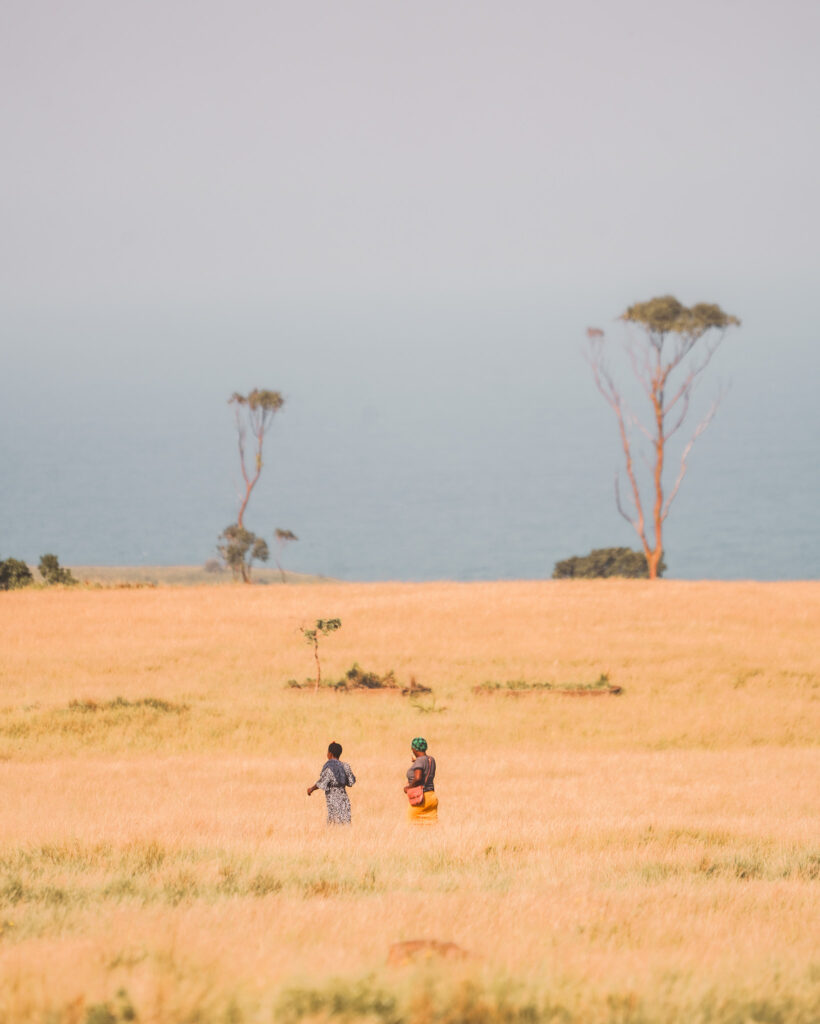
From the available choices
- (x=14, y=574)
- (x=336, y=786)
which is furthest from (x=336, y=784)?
(x=14, y=574)

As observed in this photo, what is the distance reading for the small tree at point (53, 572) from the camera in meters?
64.6

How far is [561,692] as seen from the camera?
112 ft

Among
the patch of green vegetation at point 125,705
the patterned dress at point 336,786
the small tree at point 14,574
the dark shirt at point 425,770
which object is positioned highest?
the small tree at point 14,574

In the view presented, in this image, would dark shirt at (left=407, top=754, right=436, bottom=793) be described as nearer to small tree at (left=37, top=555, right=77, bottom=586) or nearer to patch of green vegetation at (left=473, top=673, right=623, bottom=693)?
patch of green vegetation at (left=473, top=673, right=623, bottom=693)

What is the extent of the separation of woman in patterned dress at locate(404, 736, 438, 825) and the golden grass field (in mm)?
352

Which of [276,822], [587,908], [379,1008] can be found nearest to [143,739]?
[276,822]

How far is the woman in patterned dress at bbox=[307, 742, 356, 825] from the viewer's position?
14953 mm

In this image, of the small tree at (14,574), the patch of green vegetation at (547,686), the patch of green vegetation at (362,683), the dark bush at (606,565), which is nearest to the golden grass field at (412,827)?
the patch of green vegetation at (547,686)

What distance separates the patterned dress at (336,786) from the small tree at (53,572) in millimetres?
52118

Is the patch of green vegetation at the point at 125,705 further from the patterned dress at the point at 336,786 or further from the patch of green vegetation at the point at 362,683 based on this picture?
the patterned dress at the point at 336,786

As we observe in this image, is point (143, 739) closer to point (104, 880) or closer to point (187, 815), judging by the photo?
point (187, 815)

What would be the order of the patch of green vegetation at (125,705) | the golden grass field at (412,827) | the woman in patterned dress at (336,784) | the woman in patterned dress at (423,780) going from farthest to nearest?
the patch of green vegetation at (125,705) < the woman in patterned dress at (336,784) < the woman in patterned dress at (423,780) < the golden grass field at (412,827)

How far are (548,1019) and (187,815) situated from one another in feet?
38.2

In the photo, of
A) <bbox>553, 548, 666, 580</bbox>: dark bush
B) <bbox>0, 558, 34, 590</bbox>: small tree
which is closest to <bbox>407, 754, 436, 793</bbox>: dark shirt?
<bbox>0, 558, 34, 590</bbox>: small tree
